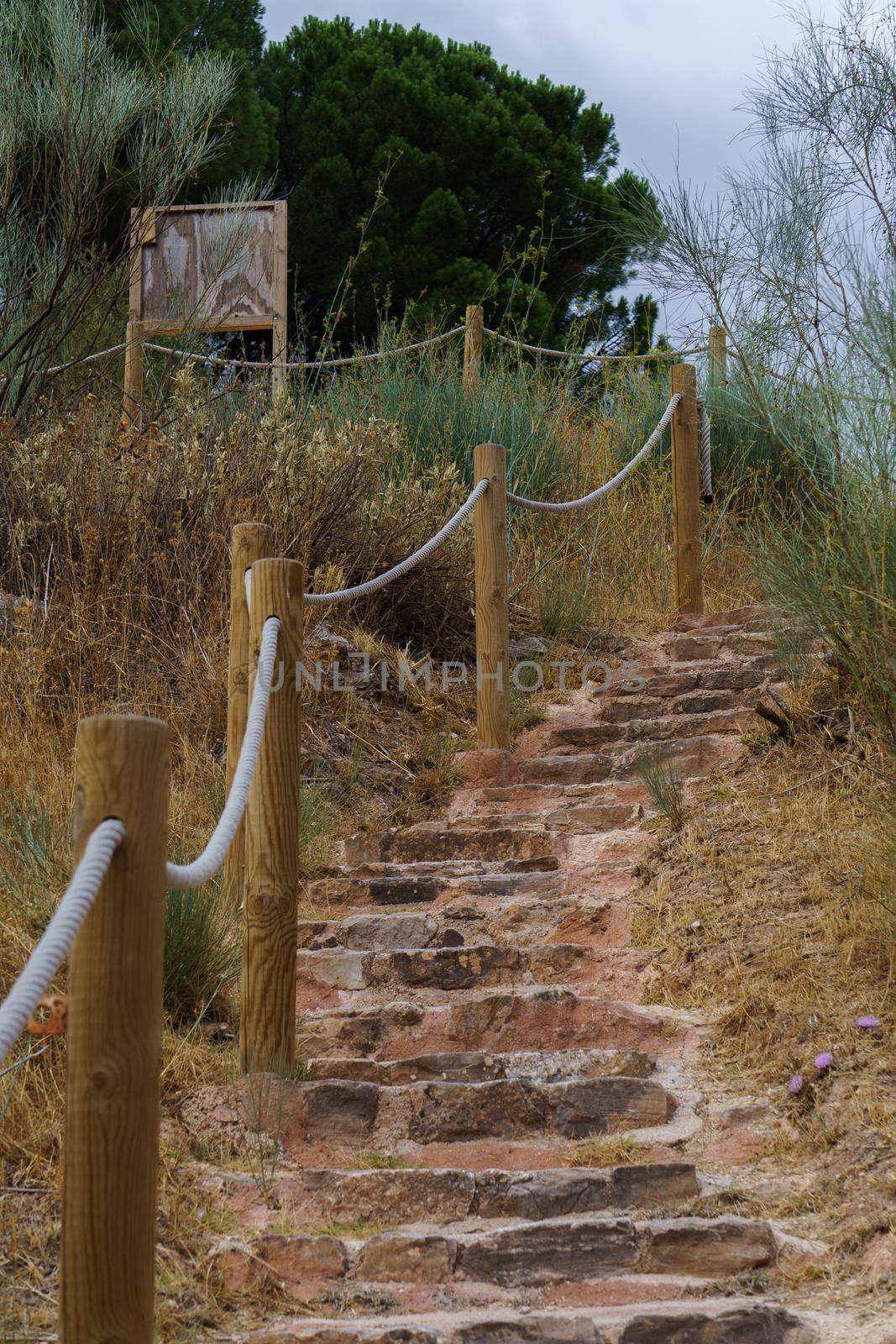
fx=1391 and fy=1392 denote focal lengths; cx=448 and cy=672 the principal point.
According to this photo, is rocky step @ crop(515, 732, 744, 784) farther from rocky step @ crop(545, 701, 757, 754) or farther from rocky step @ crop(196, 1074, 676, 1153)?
rocky step @ crop(196, 1074, 676, 1153)

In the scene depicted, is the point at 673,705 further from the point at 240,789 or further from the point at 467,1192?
the point at 240,789

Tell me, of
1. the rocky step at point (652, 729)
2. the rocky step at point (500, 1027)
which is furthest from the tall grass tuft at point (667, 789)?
the rocky step at point (500, 1027)

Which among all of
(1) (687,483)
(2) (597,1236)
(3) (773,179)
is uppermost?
(3) (773,179)

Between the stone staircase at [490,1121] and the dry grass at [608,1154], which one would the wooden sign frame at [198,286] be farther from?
the dry grass at [608,1154]

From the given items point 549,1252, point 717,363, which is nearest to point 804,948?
point 549,1252

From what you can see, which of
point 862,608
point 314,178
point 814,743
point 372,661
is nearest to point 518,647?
point 372,661

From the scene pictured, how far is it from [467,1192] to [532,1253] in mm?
251

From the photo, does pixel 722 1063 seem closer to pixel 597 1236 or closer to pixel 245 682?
pixel 597 1236

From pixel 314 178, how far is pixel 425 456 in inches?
305

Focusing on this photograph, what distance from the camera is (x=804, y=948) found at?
356 centimetres

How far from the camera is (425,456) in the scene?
7633mm

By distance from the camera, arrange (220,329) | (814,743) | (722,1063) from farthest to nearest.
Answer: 1. (220,329)
2. (814,743)
3. (722,1063)

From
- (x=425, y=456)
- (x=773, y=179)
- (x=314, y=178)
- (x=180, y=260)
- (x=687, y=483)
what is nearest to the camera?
(x=773, y=179)

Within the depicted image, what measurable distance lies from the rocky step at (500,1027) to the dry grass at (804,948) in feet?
0.56
